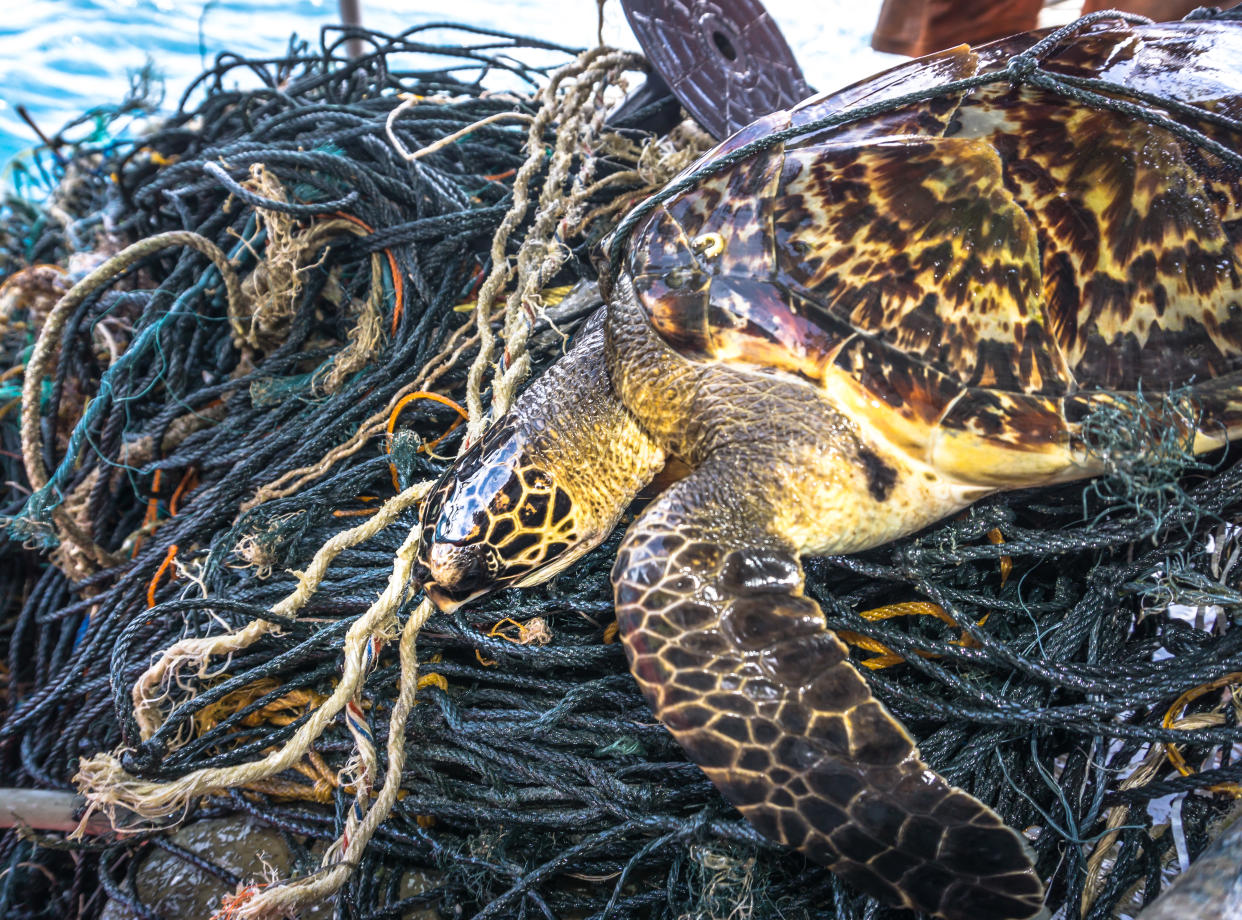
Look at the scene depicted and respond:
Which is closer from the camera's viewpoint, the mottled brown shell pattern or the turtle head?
the mottled brown shell pattern

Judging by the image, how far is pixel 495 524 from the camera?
1.30 meters

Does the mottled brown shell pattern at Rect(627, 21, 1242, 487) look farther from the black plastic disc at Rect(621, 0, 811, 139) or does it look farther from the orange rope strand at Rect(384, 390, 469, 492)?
the black plastic disc at Rect(621, 0, 811, 139)

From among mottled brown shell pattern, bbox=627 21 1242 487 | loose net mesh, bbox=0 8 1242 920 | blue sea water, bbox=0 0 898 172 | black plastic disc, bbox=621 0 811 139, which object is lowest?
loose net mesh, bbox=0 8 1242 920

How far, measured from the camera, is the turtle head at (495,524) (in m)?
1.28

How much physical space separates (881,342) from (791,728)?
0.68m

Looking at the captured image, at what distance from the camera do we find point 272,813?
4.77 ft

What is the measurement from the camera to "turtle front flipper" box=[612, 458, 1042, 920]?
90 centimetres

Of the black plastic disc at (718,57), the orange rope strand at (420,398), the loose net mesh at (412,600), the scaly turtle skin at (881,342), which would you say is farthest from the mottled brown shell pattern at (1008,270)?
the black plastic disc at (718,57)

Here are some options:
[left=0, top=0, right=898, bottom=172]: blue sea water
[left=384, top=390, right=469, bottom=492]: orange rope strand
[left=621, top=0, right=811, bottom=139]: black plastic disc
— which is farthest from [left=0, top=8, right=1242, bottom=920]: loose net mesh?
[left=0, top=0, right=898, bottom=172]: blue sea water

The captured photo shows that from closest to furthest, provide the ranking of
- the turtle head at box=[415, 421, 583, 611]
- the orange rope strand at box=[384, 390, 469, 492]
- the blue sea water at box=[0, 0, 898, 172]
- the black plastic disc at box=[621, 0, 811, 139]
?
the turtle head at box=[415, 421, 583, 611]
the orange rope strand at box=[384, 390, 469, 492]
the black plastic disc at box=[621, 0, 811, 139]
the blue sea water at box=[0, 0, 898, 172]

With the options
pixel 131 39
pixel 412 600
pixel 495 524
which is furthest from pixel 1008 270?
pixel 131 39

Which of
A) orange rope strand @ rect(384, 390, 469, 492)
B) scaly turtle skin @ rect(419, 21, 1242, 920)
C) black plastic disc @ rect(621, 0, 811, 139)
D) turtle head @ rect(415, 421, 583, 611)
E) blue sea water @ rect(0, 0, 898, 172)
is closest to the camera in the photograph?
scaly turtle skin @ rect(419, 21, 1242, 920)

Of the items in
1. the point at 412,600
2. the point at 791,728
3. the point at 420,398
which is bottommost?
the point at 412,600

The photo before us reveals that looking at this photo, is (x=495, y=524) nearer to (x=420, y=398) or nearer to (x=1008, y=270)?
(x=420, y=398)
